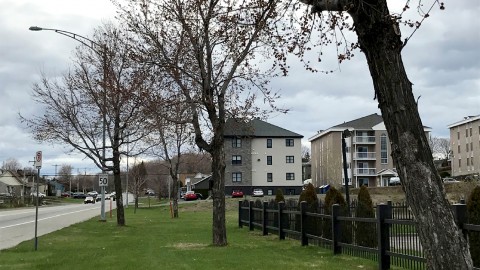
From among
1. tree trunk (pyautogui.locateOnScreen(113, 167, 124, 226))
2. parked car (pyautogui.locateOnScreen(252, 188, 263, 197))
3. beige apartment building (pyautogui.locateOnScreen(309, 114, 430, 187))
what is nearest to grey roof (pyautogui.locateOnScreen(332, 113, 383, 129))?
beige apartment building (pyautogui.locateOnScreen(309, 114, 430, 187))

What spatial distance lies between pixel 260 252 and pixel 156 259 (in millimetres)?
2784

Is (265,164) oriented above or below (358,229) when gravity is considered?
above

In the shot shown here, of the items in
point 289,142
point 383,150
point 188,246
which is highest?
point 289,142

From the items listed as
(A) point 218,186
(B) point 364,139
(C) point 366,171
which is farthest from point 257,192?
(A) point 218,186

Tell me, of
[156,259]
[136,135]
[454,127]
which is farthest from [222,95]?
[454,127]

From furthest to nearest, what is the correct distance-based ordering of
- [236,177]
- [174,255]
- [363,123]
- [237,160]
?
[363,123] < [237,160] < [236,177] < [174,255]

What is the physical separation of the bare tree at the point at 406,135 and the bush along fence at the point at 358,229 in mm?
1235

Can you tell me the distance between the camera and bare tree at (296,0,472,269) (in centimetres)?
517

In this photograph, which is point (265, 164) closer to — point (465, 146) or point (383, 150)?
point (383, 150)

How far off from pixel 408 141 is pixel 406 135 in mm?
64

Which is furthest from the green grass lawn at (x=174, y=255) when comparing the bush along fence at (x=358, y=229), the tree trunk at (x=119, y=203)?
the tree trunk at (x=119, y=203)

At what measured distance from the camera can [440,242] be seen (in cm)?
515

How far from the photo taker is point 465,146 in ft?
304

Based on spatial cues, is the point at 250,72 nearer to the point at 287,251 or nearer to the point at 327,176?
the point at 287,251
